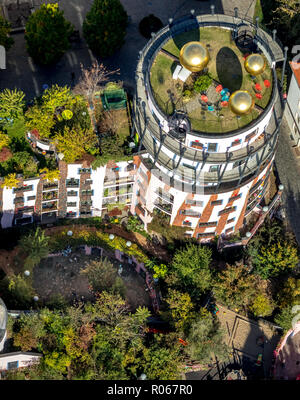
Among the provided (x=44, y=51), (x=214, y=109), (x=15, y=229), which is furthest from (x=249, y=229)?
(x=44, y=51)

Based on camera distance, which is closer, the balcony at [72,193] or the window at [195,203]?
the window at [195,203]

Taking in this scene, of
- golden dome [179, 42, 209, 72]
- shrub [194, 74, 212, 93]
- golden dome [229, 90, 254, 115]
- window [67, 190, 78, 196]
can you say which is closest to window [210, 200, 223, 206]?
golden dome [229, 90, 254, 115]

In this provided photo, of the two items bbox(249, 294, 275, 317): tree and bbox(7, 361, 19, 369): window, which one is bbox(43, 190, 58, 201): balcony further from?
bbox(249, 294, 275, 317): tree

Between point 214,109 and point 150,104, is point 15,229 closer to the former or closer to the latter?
point 150,104

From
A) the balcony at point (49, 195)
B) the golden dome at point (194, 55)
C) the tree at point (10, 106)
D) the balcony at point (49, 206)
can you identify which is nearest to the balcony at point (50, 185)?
the balcony at point (49, 195)

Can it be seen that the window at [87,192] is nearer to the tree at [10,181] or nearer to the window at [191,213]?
the tree at [10,181]

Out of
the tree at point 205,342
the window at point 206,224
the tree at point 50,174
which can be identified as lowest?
the tree at point 205,342

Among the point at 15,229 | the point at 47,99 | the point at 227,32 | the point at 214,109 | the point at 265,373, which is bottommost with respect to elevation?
the point at 265,373
